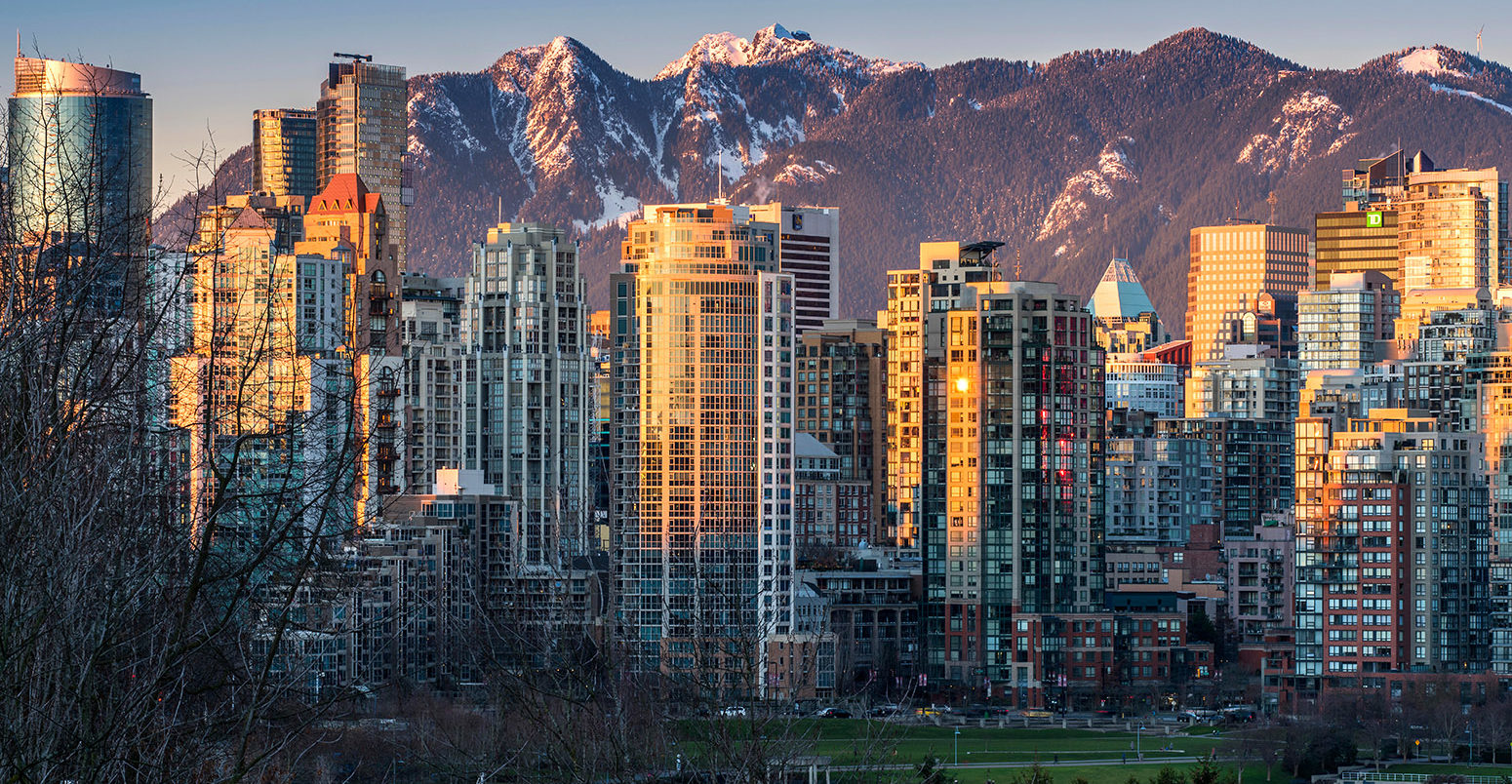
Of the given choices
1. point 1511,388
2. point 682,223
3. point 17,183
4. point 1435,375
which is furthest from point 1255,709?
point 17,183

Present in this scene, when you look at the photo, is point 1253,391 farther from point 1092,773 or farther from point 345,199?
point 1092,773

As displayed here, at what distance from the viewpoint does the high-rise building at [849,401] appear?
16500 centimetres

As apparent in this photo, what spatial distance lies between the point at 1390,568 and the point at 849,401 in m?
63.3

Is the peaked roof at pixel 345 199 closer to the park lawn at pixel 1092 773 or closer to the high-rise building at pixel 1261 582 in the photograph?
the high-rise building at pixel 1261 582

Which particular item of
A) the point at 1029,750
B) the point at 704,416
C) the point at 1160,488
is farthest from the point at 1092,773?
the point at 1160,488

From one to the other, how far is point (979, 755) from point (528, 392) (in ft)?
180

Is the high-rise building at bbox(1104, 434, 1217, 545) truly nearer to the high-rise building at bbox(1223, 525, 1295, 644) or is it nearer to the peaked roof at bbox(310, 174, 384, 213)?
the high-rise building at bbox(1223, 525, 1295, 644)

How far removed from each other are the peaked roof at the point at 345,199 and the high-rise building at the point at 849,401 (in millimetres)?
31572

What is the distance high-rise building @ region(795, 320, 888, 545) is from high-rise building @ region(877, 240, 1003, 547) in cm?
250

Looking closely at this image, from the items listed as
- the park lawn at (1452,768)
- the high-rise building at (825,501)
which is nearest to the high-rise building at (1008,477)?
the high-rise building at (825,501)

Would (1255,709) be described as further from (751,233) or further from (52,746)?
(52,746)

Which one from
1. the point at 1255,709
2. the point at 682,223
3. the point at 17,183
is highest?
the point at 682,223

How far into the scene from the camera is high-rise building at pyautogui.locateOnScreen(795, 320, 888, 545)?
541 ft

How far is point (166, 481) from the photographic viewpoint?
18422 mm
